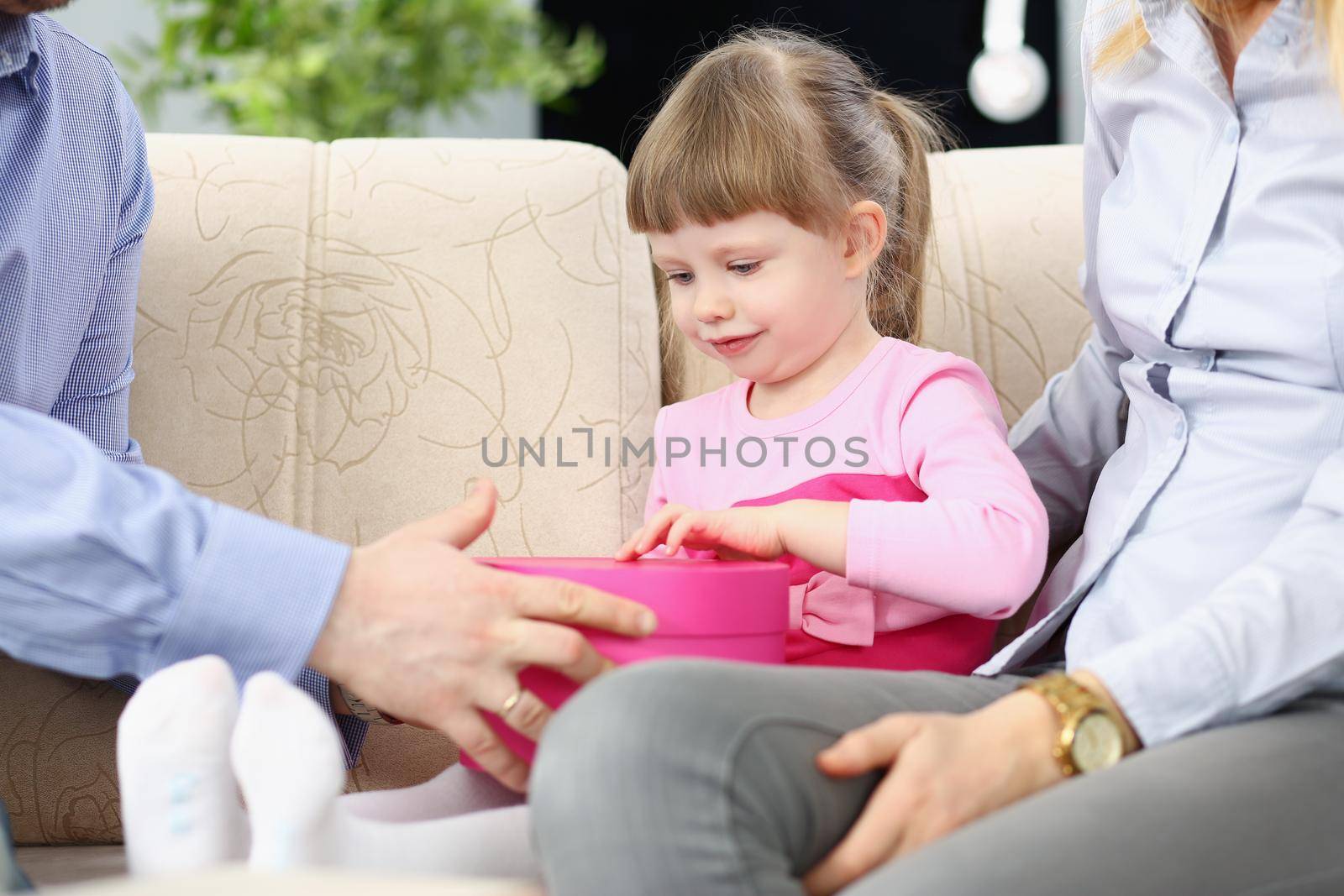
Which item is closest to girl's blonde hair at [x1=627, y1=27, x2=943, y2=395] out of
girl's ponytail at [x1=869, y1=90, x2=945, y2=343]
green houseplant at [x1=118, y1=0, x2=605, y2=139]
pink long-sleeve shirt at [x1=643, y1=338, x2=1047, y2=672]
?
girl's ponytail at [x1=869, y1=90, x2=945, y2=343]

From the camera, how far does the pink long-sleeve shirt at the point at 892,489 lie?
3.32ft

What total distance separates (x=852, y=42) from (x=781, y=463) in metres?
2.75

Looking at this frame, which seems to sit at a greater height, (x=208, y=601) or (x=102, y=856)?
(x=208, y=601)

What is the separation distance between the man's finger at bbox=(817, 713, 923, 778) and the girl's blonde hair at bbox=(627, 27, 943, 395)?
23.0 inches

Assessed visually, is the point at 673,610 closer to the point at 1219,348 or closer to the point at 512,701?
the point at 512,701

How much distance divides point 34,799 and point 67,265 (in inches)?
20.1

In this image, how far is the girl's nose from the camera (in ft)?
3.91

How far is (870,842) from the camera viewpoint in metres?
0.72

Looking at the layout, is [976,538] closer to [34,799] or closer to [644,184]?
[644,184]

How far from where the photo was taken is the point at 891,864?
684 mm

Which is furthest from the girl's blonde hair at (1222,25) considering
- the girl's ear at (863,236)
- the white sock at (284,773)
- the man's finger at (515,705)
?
the white sock at (284,773)

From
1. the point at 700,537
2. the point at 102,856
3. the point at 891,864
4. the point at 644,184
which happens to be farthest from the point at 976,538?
the point at 102,856

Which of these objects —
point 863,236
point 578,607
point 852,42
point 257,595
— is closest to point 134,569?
point 257,595

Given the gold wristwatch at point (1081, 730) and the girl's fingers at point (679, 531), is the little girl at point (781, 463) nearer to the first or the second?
the girl's fingers at point (679, 531)
